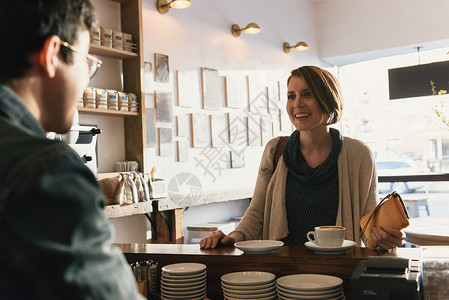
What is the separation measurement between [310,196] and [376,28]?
5660 millimetres

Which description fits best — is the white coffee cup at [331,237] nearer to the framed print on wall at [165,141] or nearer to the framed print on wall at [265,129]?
the framed print on wall at [165,141]

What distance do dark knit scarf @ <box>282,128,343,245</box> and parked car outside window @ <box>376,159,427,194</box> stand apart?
198 inches

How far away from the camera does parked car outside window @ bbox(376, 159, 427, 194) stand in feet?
22.5

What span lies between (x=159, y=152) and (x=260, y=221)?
237 cm

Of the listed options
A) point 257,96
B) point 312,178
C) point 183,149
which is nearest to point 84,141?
point 312,178

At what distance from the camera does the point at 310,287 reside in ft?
4.24

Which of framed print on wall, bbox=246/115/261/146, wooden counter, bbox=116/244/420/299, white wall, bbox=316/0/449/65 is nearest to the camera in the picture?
wooden counter, bbox=116/244/420/299

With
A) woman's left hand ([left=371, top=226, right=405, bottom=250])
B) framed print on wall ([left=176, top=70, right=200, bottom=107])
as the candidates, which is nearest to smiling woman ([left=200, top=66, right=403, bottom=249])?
woman's left hand ([left=371, top=226, right=405, bottom=250])

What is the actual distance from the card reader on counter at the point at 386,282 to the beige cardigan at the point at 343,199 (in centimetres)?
83

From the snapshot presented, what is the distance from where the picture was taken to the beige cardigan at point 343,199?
2.11 m

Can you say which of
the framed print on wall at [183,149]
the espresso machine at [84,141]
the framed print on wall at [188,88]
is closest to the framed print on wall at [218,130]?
→ the framed print on wall at [188,88]

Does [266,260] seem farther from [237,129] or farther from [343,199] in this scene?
[237,129]

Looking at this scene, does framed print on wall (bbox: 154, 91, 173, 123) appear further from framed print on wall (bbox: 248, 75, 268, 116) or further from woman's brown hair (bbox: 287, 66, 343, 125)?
woman's brown hair (bbox: 287, 66, 343, 125)

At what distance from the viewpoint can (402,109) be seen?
23.9 ft
